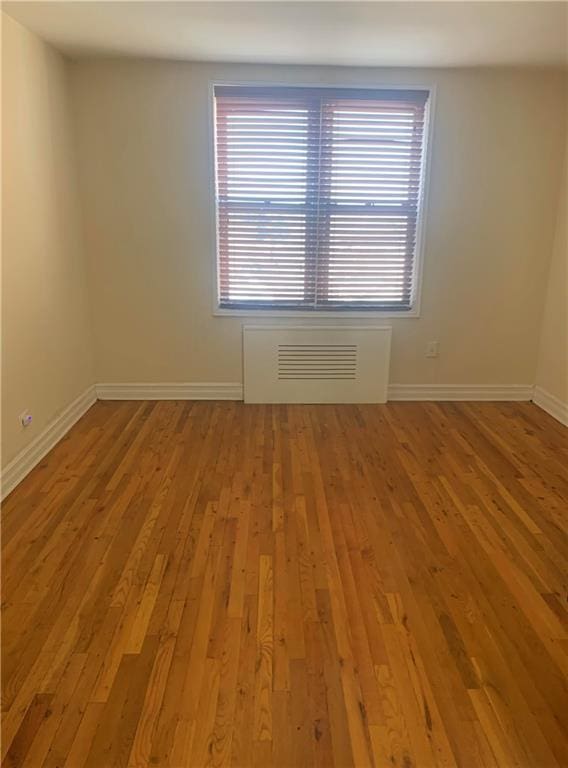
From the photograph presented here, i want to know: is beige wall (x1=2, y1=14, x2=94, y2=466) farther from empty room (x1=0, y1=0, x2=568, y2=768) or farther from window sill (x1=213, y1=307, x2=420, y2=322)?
window sill (x1=213, y1=307, x2=420, y2=322)

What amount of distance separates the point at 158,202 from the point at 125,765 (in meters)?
3.32

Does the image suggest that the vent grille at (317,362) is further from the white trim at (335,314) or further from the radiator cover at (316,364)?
the white trim at (335,314)

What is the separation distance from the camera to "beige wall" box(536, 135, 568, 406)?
364 centimetres

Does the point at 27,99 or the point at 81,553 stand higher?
the point at 27,99

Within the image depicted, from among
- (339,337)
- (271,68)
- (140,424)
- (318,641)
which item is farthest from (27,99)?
(318,641)

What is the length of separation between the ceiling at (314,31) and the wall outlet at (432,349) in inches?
76.7

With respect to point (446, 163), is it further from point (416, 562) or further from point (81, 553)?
point (81, 553)

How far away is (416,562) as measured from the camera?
7.04 ft

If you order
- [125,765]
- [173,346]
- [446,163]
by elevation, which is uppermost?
[446,163]

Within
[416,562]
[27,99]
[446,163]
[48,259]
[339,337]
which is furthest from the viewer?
[339,337]

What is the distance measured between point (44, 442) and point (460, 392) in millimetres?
3191

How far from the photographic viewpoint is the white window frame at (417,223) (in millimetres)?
3387

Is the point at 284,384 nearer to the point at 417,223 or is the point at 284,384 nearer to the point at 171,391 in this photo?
the point at 171,391

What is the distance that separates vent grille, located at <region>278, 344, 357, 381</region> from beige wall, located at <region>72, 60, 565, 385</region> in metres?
0.37
